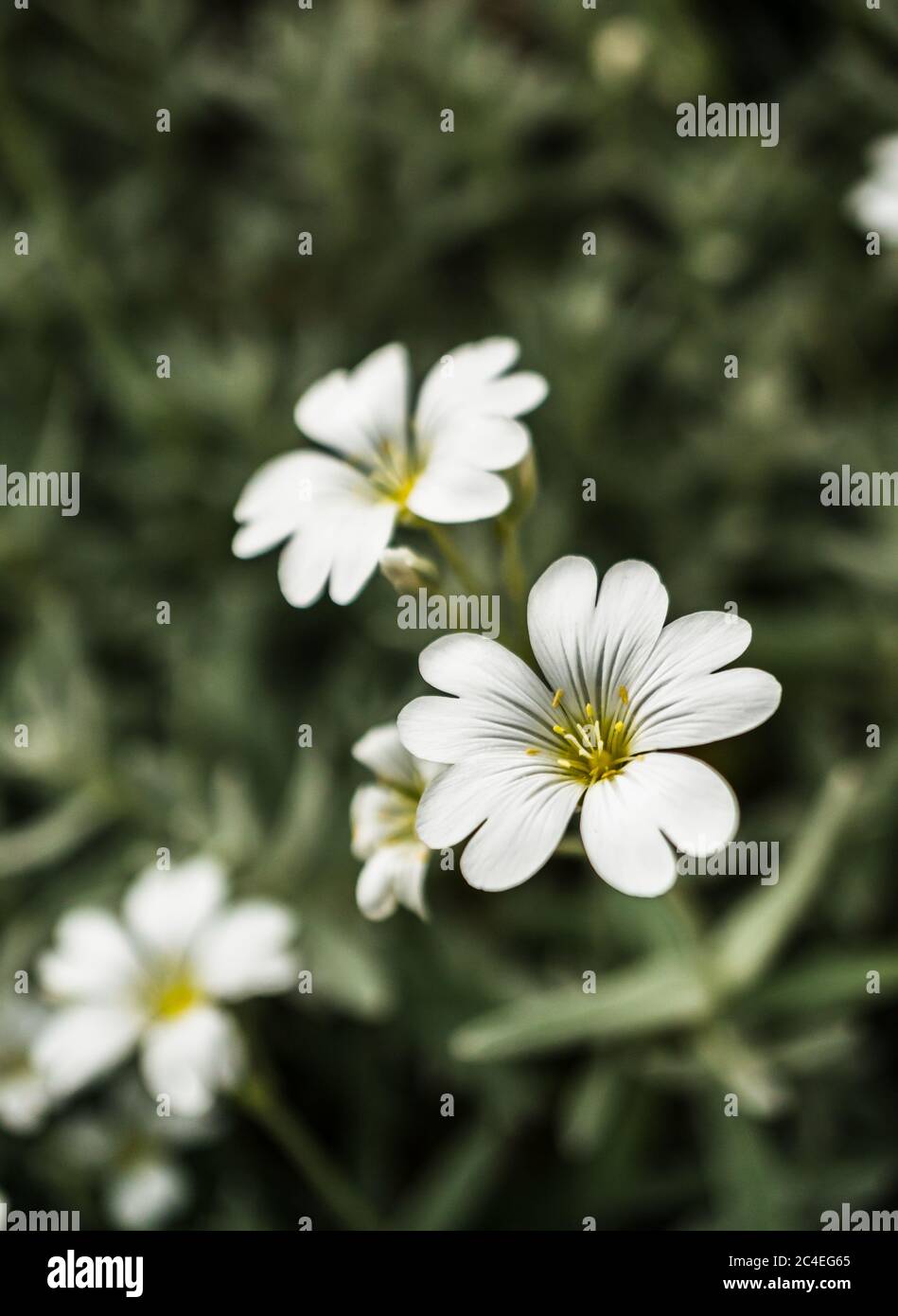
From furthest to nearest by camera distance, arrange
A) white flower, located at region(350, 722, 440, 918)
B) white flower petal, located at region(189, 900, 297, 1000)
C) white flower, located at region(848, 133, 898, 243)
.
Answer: white flower, located at region(848, 133, 898, 243), white flower petal, located at region(189, 900, 297, 1000), white flower, located at region(350, 722, 440, 918)

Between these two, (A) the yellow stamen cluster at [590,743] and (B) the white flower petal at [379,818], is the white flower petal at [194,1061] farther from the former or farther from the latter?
(A) the yellow stamen cluster at [590,743]

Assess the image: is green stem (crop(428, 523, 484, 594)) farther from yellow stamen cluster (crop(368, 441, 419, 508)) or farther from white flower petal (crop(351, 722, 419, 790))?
white flower petal (crop(351, 722, 419, 790))

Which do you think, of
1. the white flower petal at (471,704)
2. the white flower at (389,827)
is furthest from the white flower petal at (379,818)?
the white flower petal at (471,704)

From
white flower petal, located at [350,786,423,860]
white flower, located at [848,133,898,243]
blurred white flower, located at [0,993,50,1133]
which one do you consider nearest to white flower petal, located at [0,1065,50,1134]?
blurred white flower, located at [0,993,50,1133]

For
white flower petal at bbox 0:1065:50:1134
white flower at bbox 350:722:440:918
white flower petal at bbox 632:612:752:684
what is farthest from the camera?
white flower petal at bbox 0:1065:50:1134

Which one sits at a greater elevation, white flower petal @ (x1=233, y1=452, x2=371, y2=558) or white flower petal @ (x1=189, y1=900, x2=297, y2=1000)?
white flower petal @ (x1=233, y1=452, x2=371, y2=558)

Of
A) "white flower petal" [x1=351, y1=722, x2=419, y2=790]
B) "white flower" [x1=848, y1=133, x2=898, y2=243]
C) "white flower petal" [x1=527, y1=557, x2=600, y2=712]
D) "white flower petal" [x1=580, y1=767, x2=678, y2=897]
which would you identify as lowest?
"white flower petal" [x1=580, y1=767, x2=678, y2=897]

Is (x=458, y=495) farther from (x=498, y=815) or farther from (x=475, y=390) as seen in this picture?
(x=498, y=815)

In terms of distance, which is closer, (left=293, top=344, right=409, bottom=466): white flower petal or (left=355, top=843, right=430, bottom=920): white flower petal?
(left=355, top=843, right=430, bottom=920): white flower petal
